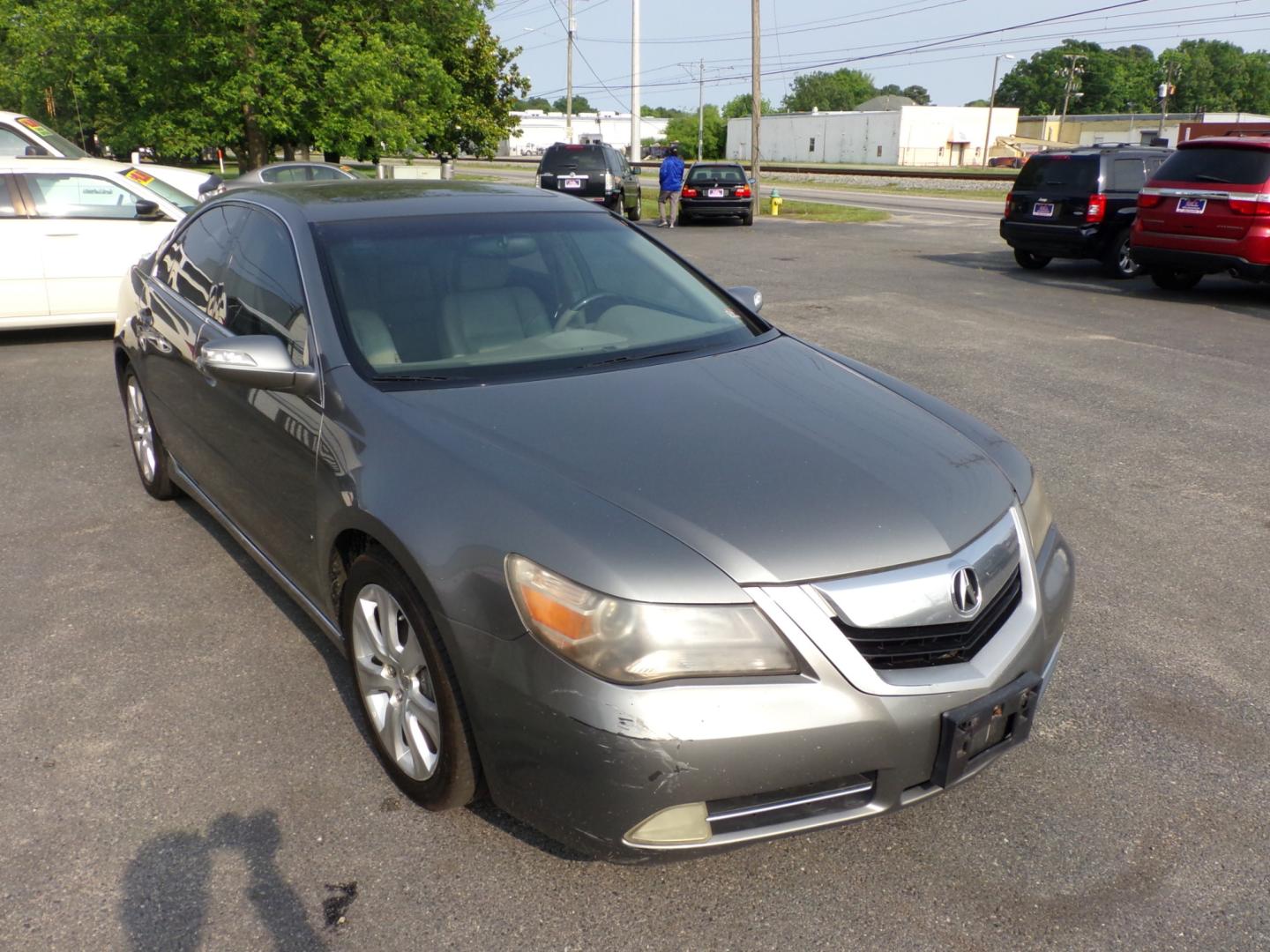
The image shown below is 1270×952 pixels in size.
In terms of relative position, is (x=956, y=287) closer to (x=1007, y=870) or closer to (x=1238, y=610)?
(x=1238, y=610)

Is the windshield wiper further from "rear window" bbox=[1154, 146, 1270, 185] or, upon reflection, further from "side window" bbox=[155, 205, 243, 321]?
"rear window" bbox=[1154, 146, 1270, 185]

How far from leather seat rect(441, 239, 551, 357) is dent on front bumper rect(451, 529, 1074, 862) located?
1304 millimetres

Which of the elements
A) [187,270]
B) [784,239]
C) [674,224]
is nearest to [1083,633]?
[187,270]

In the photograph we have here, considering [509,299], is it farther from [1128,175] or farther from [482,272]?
[1128,175]

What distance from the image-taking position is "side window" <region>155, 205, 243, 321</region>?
4.28 m

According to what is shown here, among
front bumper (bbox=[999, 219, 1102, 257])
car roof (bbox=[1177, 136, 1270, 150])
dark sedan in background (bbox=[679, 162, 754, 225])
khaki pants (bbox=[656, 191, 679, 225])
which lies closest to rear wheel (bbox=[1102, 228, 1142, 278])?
front bumper (bbox=[999, 219, 1102, 257])

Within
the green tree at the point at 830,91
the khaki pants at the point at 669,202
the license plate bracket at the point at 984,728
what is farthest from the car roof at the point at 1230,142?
the green tree at the point at 830,91

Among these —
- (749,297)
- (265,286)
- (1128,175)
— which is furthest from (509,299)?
(1128,175)

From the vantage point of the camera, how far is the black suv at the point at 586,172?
2381 cm

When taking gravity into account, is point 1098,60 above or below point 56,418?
above

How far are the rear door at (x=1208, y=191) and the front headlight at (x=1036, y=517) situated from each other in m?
10.4

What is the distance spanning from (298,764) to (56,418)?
5.02 m

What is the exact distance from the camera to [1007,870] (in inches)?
109

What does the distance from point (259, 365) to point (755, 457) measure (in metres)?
1.55
